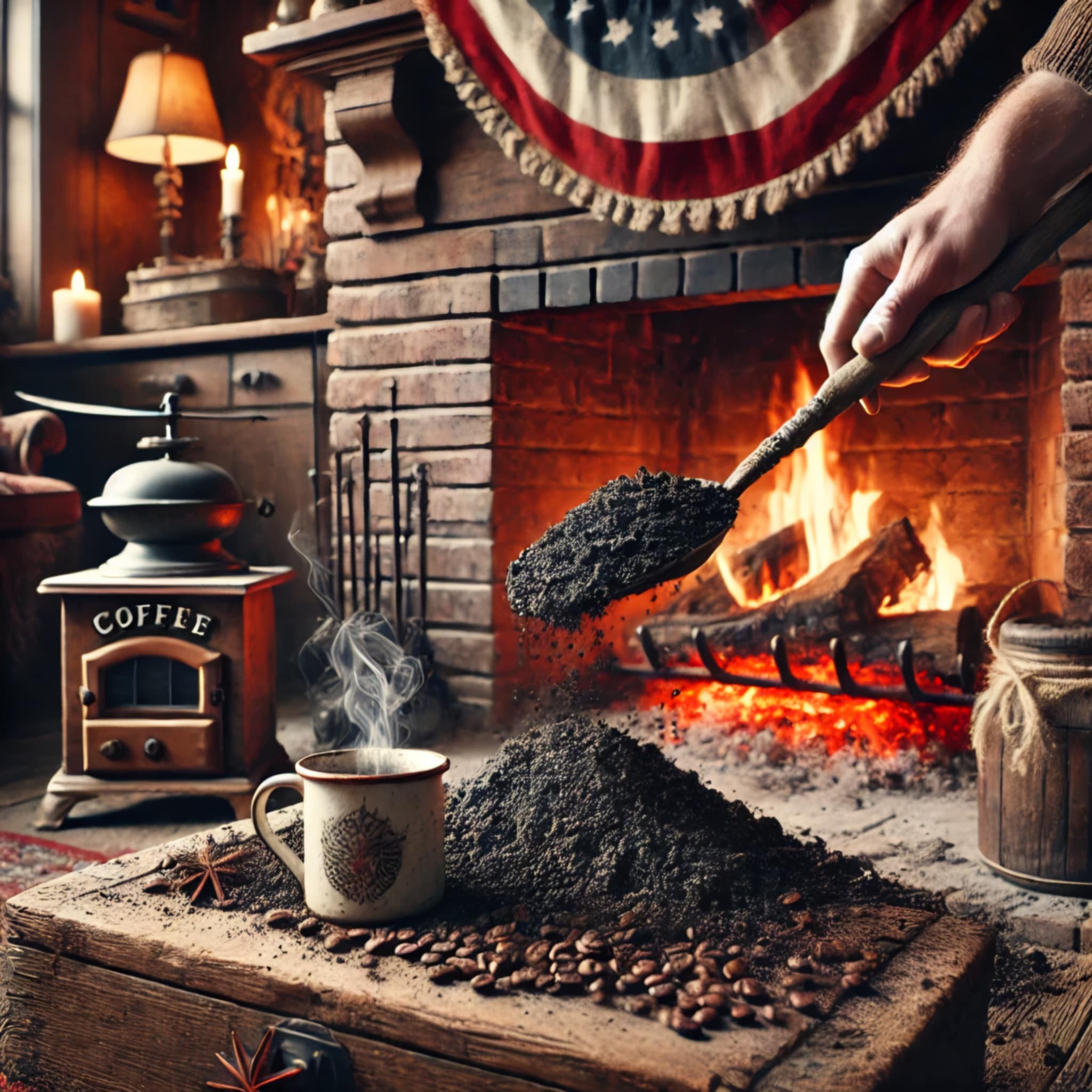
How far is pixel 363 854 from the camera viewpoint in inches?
45.4

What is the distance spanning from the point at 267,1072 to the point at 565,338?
2.51m

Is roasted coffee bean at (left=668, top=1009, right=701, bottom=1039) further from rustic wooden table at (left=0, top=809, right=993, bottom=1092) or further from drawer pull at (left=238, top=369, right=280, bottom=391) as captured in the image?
drawer pull at (left=238, top=369, right=280, bottom=391)

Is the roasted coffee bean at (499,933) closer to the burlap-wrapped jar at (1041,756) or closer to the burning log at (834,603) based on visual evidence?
the burlap-wrapped jar at (1041,756)

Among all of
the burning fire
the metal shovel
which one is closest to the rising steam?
the burning fire

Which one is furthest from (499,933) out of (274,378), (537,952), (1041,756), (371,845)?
(274,378)

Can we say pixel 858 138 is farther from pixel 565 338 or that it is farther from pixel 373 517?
pixel 373 517

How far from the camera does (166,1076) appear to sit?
114 cm

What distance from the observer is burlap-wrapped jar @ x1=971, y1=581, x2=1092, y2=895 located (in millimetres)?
1831

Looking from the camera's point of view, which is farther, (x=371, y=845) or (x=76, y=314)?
(x=76, y=314)

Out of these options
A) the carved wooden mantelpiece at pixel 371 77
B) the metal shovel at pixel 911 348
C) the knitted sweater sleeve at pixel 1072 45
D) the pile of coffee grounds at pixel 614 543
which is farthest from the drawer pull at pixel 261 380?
the knitted sweater sleeve at pixel 1072 45

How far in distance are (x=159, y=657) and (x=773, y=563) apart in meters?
1.69

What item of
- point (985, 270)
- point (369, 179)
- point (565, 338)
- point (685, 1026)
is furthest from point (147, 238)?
point (685, 1026)

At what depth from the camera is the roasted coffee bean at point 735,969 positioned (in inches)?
41.4

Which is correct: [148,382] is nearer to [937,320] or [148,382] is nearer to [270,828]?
[270,828]
